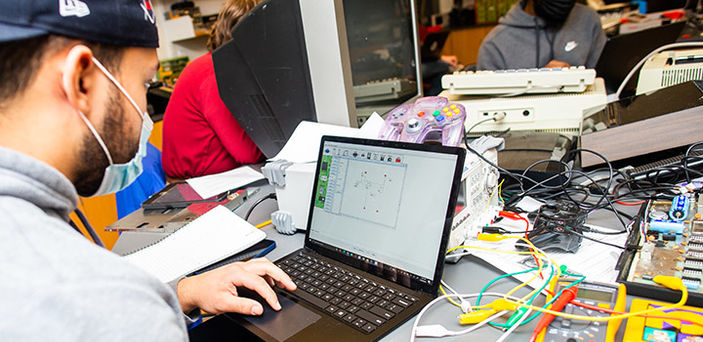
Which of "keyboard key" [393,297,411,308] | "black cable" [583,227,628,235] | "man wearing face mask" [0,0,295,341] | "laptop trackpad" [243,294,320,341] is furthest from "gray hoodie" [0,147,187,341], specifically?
"black cable" [583,227,628,235]

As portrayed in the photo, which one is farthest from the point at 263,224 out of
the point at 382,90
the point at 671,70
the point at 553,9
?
the point at 553,9

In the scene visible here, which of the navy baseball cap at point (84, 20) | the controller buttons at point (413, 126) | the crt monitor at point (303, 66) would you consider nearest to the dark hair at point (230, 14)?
the crt monitor at point (303, 66)

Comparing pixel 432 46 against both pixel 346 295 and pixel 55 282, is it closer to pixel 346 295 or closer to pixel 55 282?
pixel 346 295

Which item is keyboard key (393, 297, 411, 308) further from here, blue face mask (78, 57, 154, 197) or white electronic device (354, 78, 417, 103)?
white electronic device (354, 78, 417, 103)

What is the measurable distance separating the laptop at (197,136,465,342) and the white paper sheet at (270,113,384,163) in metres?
0.15

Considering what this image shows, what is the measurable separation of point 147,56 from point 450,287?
558mm

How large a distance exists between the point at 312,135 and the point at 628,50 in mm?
1224

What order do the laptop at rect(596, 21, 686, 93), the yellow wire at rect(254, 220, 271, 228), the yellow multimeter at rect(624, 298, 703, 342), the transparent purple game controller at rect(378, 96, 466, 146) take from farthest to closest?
1. the laptop at rect(596, 21, 686, 93)
2. the yellow wire at rect(254, 220, 271, 228)
3. the transparent purple game controller at rect(378, 96, 466, 146)
4. the yellow multimeter at rect(624, 298, 703, 342)

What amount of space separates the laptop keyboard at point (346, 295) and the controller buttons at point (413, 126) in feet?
1.04

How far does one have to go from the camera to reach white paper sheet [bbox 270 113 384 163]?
40.9 inches

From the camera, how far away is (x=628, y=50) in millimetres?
1641

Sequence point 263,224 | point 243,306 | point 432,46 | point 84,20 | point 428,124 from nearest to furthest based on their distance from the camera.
→ point 84,20 < point 243,306 < point 428,124 < point 263,224 < point 432,46

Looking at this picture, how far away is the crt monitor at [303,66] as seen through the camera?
1155 mm

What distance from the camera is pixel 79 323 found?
41 cm
